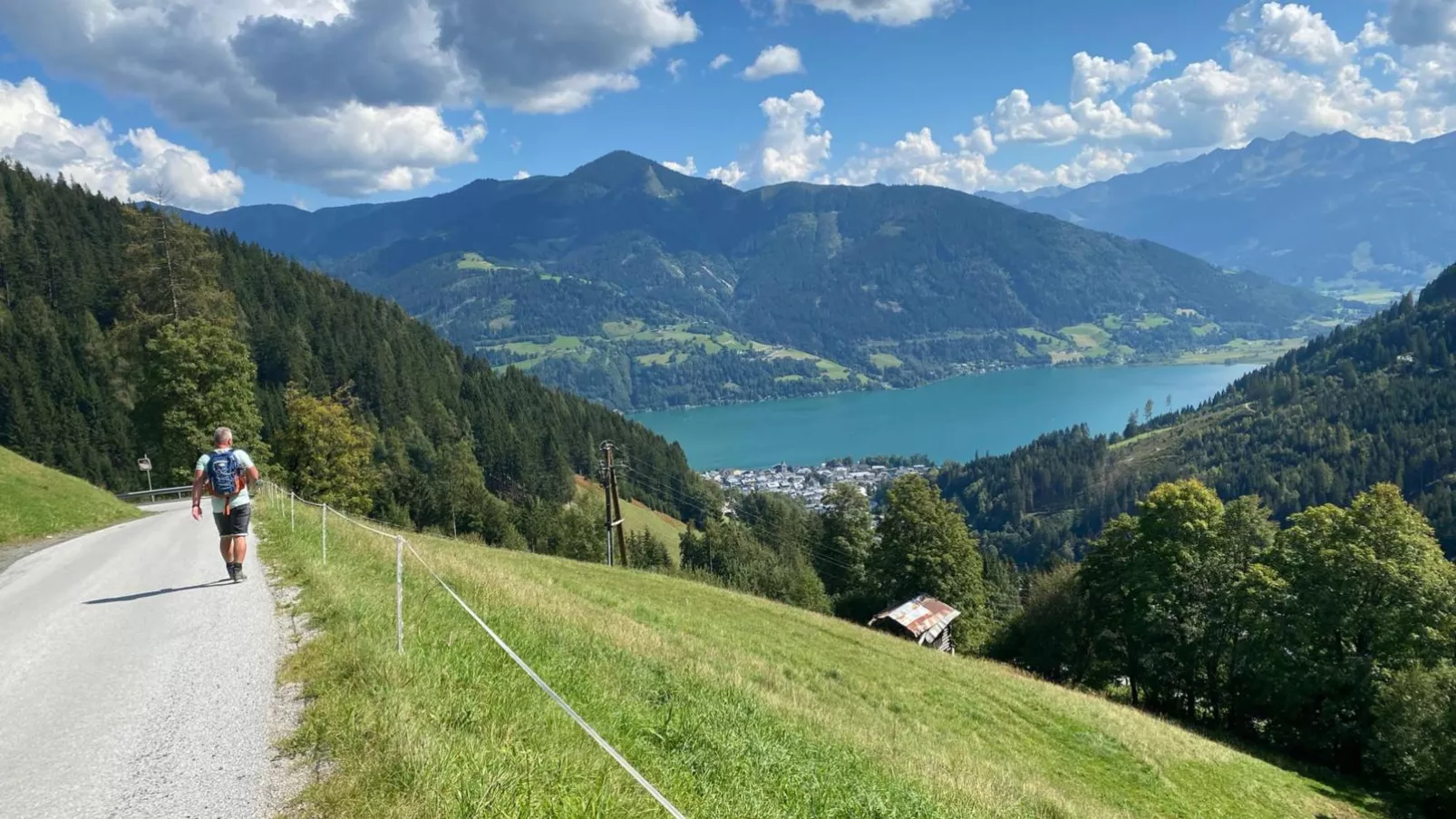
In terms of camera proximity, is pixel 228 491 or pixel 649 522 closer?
pixel 228 491

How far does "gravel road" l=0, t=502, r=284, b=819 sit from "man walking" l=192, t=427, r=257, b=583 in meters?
0.62

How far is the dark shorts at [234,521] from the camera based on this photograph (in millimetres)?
12703

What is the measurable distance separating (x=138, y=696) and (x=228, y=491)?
18.7ft

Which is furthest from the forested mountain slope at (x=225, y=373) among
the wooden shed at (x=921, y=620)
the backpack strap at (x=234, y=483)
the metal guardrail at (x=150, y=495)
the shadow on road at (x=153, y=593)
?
the wooden shed at (x=921, y=620)

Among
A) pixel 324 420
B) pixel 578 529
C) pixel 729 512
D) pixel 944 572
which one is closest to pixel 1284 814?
pixel 944 572

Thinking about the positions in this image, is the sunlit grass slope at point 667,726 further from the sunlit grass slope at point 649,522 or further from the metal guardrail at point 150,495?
the sunlit grass slope at point 649,522

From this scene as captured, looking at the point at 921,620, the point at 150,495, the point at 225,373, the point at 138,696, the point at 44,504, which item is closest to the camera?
the point at 138,696

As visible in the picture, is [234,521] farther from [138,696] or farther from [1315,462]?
[1315,462]

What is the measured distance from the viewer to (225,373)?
138ft

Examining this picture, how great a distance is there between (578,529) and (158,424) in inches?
1829

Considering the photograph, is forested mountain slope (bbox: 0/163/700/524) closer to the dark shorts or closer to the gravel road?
the dark shorts

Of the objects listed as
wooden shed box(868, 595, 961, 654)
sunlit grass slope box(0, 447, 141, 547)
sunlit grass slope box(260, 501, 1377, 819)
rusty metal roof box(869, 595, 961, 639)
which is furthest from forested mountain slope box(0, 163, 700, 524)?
rusty metal roof box(869, 595, 961, 639)

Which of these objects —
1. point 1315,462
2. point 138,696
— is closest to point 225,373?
point 138,696

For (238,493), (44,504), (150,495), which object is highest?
(238,493)
